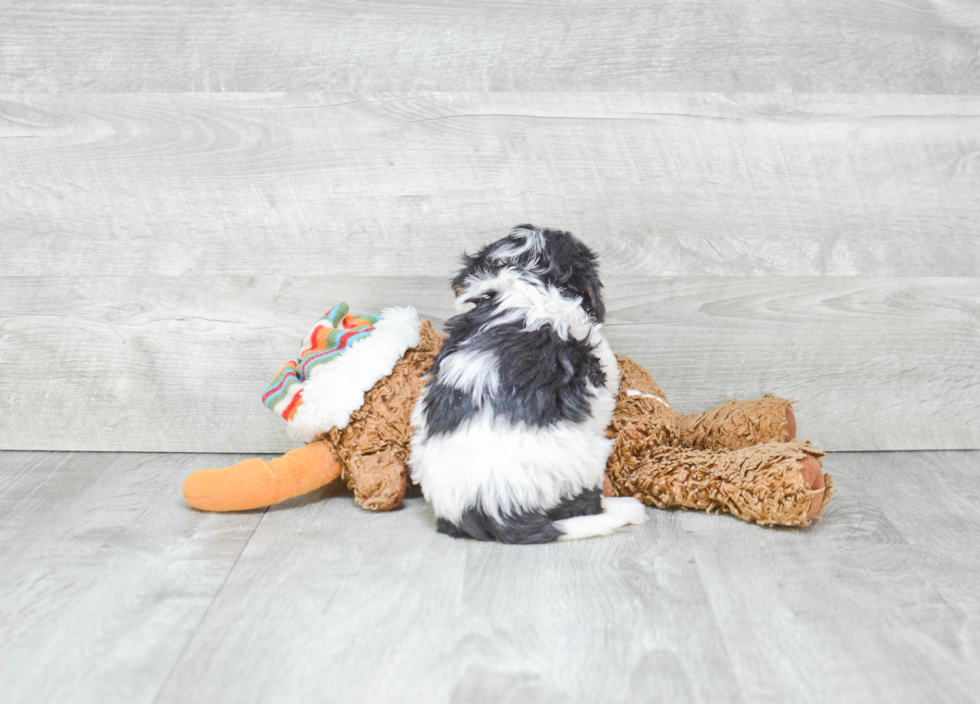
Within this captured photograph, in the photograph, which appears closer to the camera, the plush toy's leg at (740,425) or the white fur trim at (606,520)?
the white fur trim at (606,520)

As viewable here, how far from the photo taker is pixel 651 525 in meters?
1.13

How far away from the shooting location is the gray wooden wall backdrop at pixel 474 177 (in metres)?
1.28

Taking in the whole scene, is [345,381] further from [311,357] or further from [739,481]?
[739,481]

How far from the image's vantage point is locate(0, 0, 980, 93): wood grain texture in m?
1.28

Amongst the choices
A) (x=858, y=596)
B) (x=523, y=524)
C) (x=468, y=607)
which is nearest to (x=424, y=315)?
(x=523, y=524)

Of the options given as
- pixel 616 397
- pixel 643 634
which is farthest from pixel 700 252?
pixel 643 634

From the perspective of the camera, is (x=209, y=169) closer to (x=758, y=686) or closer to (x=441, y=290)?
(x=441, y=290)

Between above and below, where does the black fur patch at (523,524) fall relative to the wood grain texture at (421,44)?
below

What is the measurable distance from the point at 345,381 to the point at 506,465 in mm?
303

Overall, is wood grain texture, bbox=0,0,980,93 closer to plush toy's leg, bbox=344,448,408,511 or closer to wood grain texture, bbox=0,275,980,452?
wood grain texture, bbox=0,275,980,452

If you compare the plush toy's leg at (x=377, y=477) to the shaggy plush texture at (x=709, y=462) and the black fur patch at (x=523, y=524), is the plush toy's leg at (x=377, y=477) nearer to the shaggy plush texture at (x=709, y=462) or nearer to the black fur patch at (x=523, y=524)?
the black fur patch at (x=523, y=524)

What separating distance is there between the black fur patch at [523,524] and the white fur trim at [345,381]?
23 cm

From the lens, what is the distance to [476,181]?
1312mm

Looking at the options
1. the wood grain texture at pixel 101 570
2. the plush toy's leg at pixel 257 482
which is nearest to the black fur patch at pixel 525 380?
the plush toy's leg at pixel 257 482
